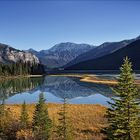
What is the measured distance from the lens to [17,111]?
6269 cm

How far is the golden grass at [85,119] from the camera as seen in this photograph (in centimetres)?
4453

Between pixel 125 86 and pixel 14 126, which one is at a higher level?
pixel 125 86

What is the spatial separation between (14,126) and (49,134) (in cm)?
870

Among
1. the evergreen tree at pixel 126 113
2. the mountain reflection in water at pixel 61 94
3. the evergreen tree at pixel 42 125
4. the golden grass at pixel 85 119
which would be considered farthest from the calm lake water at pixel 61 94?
the evergreen tree at pixel 126 113

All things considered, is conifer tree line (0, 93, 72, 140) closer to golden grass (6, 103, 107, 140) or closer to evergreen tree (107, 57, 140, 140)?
golden grass (6, 103, 107, 140)

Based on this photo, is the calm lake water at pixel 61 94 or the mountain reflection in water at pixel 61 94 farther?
the mountain reflection in water at pixel 61 94

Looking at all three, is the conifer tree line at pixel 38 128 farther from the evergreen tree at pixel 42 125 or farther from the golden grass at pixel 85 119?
the golden grass at pixel 85 119

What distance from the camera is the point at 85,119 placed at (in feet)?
185

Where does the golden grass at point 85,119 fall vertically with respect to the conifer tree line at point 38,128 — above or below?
below

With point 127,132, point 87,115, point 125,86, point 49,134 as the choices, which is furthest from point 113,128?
point 87,115

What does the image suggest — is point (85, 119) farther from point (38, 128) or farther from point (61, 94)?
point (61, 94)

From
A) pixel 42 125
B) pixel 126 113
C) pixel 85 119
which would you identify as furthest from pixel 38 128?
pixel 85 119

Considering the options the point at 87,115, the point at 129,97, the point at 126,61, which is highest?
the point at 126,61

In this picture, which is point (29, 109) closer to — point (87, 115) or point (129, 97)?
point (87, 115)
